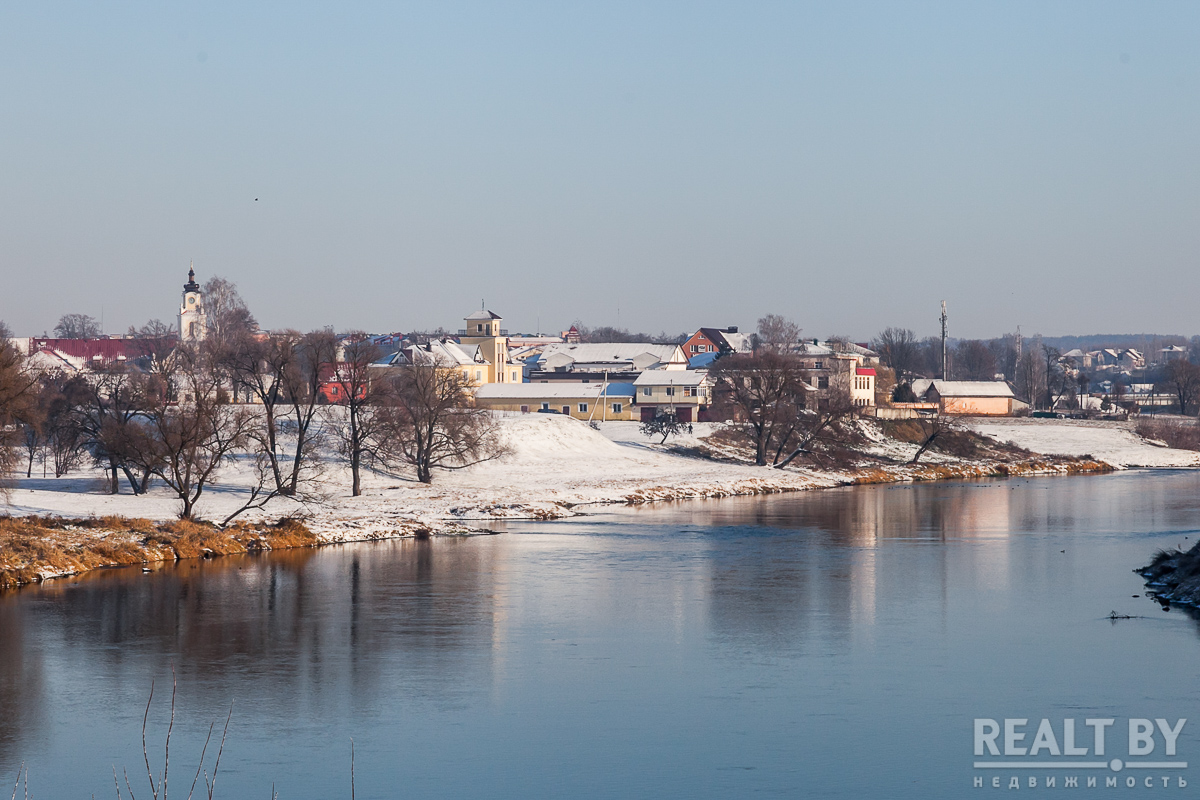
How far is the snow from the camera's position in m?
72.1

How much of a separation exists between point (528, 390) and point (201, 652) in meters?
60.6

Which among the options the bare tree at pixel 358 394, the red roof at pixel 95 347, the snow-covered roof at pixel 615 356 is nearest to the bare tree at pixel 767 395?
the bare tree at pixel 358 394

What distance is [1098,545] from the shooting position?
111 feet

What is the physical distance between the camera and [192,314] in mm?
104375

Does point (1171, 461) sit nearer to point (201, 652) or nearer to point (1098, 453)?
point (1098, 453)

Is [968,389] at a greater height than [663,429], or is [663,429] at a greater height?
[968,389]

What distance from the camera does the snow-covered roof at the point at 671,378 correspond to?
3140 inches

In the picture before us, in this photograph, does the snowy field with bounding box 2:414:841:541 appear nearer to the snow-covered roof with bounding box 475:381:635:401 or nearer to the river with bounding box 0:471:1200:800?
the river with bounding box 0:471:1200:800

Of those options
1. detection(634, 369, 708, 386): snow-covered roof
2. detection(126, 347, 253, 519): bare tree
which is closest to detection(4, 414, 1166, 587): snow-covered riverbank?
detection(126, 347, 253, 519): bare tree

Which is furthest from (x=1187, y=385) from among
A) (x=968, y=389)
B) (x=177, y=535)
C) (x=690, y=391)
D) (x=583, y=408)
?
(x=177, y=535)

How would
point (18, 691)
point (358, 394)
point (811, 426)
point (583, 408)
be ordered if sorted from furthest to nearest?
point (583, 408) < point (811, 426) < point (358, 394) < point (18, 691)

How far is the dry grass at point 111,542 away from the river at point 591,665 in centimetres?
103

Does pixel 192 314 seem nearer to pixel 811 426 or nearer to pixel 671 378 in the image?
pixel 671 378

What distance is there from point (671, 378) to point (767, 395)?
20.3 metres
